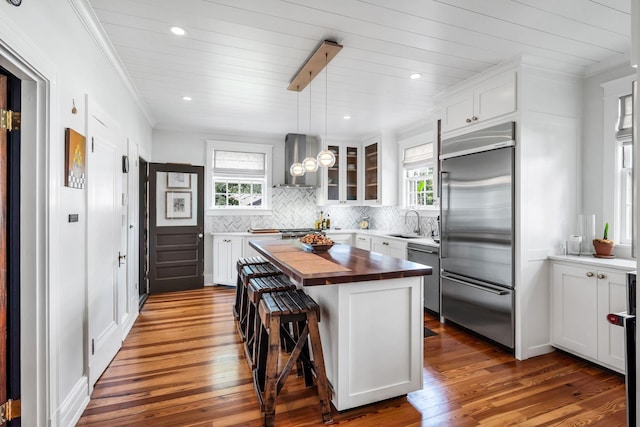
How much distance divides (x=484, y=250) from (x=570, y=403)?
1.32 meters

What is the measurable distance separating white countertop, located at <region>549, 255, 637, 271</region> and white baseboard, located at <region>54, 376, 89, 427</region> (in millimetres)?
3757

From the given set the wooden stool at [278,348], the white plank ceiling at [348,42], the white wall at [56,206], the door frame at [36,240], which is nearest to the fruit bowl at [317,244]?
the wooden stool at [278,348]

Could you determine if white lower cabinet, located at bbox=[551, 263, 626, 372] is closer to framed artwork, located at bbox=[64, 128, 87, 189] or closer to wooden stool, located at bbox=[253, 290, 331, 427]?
wooden stool, located at bbox=[253, 290, 331, 427]

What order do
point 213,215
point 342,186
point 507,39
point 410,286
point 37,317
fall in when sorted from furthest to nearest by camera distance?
1. point 342,186
2. point 213,215
3. point 507,39
4. point 410,286
5. point 37,317

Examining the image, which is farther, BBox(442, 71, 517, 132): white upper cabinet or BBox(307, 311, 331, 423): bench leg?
BBox(442, 71, 517, 132): white upper cabinet

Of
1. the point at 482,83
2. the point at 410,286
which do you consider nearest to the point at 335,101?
the point at 482,83

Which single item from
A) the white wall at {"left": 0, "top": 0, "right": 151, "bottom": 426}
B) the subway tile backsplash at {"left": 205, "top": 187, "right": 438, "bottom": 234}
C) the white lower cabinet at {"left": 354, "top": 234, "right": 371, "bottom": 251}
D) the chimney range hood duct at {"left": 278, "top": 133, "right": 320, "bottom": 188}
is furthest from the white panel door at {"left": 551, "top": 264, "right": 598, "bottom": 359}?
the chimney range hood duct at {"left": 278, "top": 133, "right": 320, "bottom": 188}

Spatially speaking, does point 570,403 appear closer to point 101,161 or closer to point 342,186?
point 101,161

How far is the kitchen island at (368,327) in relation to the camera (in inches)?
78.5

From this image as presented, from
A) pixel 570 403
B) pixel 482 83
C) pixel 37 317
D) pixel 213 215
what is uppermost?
pixel 482 83

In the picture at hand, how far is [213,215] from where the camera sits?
5551 mm

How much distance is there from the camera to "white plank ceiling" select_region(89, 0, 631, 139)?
206 cm

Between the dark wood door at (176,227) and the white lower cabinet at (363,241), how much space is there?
8.45 feet

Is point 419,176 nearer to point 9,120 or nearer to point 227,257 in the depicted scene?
point 227,257
